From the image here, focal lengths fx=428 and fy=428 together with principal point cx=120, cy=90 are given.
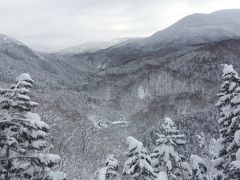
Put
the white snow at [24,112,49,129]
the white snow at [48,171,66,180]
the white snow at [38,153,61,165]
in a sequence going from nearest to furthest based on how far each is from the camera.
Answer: the white snow at [38,153,61,165]
the white snow at [24,112,49,129]
the white snow at [48,171,66,180]

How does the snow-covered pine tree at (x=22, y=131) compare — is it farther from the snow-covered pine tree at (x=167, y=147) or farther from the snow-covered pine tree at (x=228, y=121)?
the snow-covered pine tree at (x=167, y=147)

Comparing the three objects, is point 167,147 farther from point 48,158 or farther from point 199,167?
point 48,158

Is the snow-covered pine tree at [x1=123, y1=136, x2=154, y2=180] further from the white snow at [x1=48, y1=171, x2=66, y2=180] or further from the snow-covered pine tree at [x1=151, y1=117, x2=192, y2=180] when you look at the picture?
the white snow at [x1=48, y1=171, x2=66, y2=180]

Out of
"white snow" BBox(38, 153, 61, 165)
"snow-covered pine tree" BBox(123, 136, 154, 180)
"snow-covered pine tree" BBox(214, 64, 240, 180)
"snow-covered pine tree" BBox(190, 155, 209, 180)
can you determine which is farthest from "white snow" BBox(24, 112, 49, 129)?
"snow-covered pine tree" BBox(190, 155, 209, 180)

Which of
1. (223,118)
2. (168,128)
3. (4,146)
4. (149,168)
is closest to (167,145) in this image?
(168,128)

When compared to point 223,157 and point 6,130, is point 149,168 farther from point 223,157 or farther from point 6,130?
point 6,130

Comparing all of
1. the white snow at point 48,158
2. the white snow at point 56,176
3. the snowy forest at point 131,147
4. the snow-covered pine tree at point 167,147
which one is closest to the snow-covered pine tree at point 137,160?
the snowy forest at point 131,147

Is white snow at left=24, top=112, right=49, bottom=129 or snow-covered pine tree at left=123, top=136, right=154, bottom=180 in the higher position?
white snow at left=24, top=112, right=49, bottom=129
